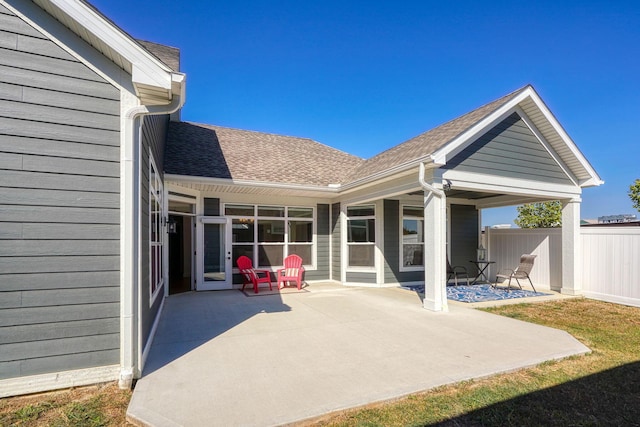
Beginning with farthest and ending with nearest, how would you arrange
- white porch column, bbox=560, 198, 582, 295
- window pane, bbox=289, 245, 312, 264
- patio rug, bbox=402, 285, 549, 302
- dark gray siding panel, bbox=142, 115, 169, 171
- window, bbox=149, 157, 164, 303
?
window pane, bbox=289, 245, 312, 264 → white porch column, bbox=560, 198, 582, 295 → patio rug, bbox=402, 285, 549, 302 → window, bbox=149, 157, 164, 303 → dark gray siding panel, bbox=142, 115, 169, 171

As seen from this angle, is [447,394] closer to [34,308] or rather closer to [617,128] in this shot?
[34,308]

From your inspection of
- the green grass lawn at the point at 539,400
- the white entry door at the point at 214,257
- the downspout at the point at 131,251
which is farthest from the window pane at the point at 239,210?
the green grass lawn at the point at 539,400

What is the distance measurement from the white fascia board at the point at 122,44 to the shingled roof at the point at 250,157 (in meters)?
4.32

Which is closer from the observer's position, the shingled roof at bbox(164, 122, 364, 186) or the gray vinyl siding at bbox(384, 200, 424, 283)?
the shingled roof at bbox(164, 122, 364, 186)

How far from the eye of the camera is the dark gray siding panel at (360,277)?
8672 millimetres

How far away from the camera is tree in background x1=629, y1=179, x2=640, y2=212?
641 inches

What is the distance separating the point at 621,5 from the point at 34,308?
37.3ft

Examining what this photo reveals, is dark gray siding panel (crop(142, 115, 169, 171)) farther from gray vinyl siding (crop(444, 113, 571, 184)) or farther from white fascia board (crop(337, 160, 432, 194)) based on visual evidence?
gray vinyl siding (crop(444, 113, 571, 184))

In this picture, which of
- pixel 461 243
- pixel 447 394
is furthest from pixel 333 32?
pixel 447 394

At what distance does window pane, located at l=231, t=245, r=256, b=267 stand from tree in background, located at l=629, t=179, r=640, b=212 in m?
20.3

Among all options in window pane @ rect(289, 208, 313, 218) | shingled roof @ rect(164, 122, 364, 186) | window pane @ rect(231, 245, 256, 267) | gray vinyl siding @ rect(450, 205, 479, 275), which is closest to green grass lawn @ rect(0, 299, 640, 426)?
shingled roof @ rect(164, 122, 364, 186)

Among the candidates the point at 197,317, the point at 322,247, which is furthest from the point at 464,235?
the point at 197,317

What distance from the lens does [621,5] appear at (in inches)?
265

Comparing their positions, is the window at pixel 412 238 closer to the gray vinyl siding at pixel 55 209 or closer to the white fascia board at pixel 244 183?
the white fascia board at pixel 244 183
